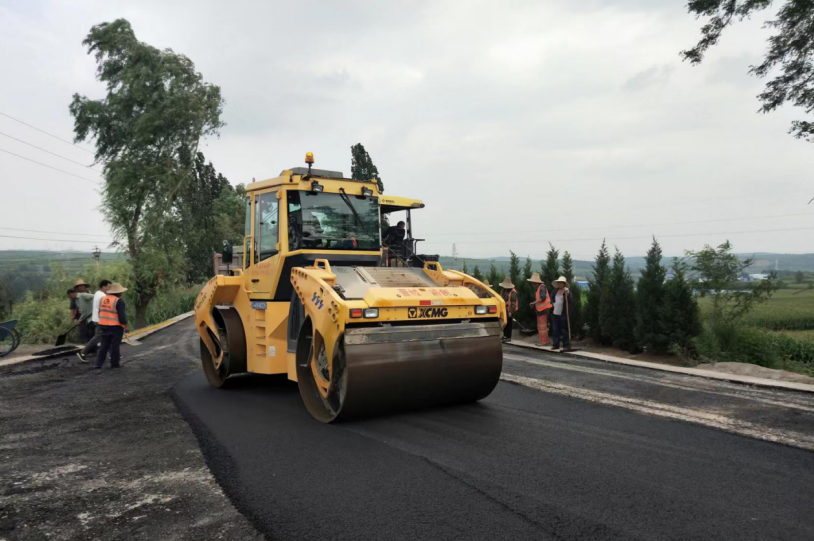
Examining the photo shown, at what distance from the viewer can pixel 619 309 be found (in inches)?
498

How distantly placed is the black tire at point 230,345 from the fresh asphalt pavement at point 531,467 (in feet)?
2.20

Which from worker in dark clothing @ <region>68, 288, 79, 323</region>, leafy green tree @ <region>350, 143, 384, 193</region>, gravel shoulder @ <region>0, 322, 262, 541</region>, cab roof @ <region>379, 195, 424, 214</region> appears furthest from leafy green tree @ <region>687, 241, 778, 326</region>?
leafy green tree @ <region>350, 143, 384, 193</region>

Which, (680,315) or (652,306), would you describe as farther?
(652,306)

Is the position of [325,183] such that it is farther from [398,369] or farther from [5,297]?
[5,297]

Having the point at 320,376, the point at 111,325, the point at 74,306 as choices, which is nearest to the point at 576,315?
the point at 320,376

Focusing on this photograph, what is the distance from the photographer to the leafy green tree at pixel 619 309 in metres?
12.4

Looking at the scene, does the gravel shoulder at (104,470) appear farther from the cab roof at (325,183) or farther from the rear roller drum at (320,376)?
the cab roof at (325,183)

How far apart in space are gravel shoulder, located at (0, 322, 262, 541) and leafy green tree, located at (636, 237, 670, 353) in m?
9.00

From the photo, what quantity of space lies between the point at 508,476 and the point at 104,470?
A: 3.15 meters

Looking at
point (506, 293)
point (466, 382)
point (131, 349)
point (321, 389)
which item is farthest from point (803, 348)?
point (131, 349)

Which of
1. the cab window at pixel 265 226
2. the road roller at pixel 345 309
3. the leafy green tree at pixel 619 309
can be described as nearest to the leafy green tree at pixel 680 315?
the leafy green tree at pixel 619 309

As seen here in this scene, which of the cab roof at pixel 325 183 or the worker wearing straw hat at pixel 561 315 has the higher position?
the cab roof at pixel 325 183

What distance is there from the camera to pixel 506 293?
14523 millimetres

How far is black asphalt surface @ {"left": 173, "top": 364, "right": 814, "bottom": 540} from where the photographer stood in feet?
11.0
